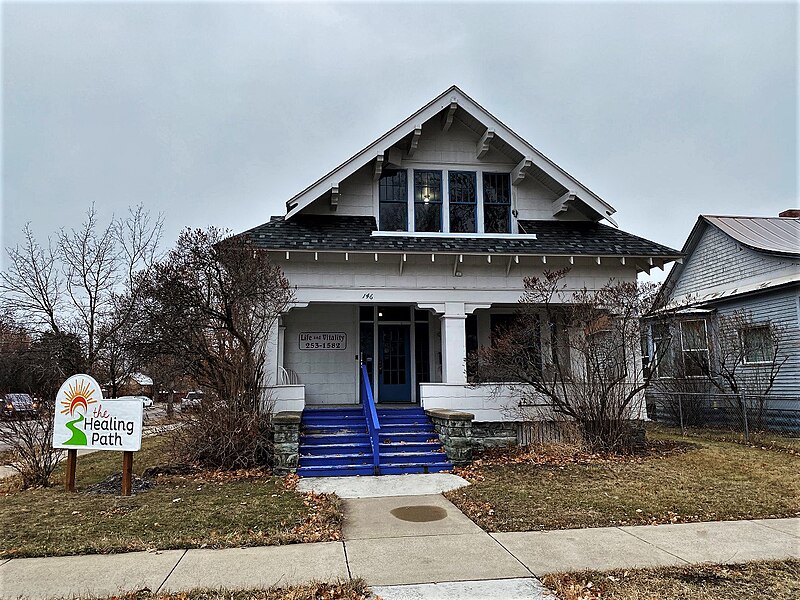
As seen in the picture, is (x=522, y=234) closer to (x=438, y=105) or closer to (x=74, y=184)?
(x=438, y=105)

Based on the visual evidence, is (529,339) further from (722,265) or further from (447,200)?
(722,265)

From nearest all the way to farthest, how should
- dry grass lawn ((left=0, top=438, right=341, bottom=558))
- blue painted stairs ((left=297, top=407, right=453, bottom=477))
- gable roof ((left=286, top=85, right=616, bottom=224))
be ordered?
dry grass lawn ((left=0, top=438, right=341, bottom=558))
blue painted stairs ((left=297, top=407, right=453, bottom=477))
gable roof ((left=286, top=85, right=616, bottom=224))

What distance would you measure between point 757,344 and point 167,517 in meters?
16.7

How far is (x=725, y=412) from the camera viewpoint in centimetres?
1598

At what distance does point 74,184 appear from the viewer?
76.8 feet

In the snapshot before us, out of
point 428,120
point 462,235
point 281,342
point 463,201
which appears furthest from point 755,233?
point 281,342

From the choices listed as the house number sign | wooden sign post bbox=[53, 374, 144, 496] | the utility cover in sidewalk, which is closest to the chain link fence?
the house number sign

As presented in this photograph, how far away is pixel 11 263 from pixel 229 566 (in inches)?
798

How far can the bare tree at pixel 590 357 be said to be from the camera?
10.5 meters

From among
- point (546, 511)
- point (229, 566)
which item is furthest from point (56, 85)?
point (546, 511)

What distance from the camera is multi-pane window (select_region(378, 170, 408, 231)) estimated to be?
12.9m

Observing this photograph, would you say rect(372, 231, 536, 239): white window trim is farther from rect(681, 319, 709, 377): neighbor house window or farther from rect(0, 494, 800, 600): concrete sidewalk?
rect(681, 319, 709, 377): neighbor house window

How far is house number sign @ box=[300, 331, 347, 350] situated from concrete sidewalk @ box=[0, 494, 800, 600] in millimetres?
7519

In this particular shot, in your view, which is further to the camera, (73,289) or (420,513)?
(73,289)
